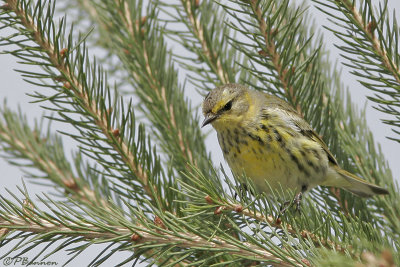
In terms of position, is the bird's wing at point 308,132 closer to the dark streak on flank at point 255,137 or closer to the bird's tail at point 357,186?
the bird's tail at point 357,186

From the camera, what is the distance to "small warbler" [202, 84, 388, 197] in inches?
91.5

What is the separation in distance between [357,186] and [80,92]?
1.17m

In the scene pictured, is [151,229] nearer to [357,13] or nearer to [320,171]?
[357,13]

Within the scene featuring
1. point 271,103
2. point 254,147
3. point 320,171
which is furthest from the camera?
point 271,103

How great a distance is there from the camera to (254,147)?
7.70ft

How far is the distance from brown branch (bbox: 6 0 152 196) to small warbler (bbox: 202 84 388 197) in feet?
2.00

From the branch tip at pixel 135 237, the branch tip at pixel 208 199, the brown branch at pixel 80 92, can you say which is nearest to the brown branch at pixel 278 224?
the branch tip at pixel 208 199

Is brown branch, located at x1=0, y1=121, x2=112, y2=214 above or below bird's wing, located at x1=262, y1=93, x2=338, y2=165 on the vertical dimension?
above

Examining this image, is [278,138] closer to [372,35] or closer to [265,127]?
[265,127]

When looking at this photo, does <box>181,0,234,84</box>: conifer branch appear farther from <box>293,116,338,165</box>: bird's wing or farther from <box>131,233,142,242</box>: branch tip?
<box>131,233,142,242</box>: branch tip

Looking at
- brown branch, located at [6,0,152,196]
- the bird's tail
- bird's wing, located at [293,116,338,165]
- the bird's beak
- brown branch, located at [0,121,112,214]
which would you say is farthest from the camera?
the bird's beak

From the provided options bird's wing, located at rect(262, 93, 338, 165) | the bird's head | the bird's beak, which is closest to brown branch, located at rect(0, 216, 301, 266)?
bird's wing, located at rect(262, 93, 338, 165)

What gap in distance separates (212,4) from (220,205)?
1096 millimetres

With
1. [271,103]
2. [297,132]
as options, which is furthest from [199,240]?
[271,103]
